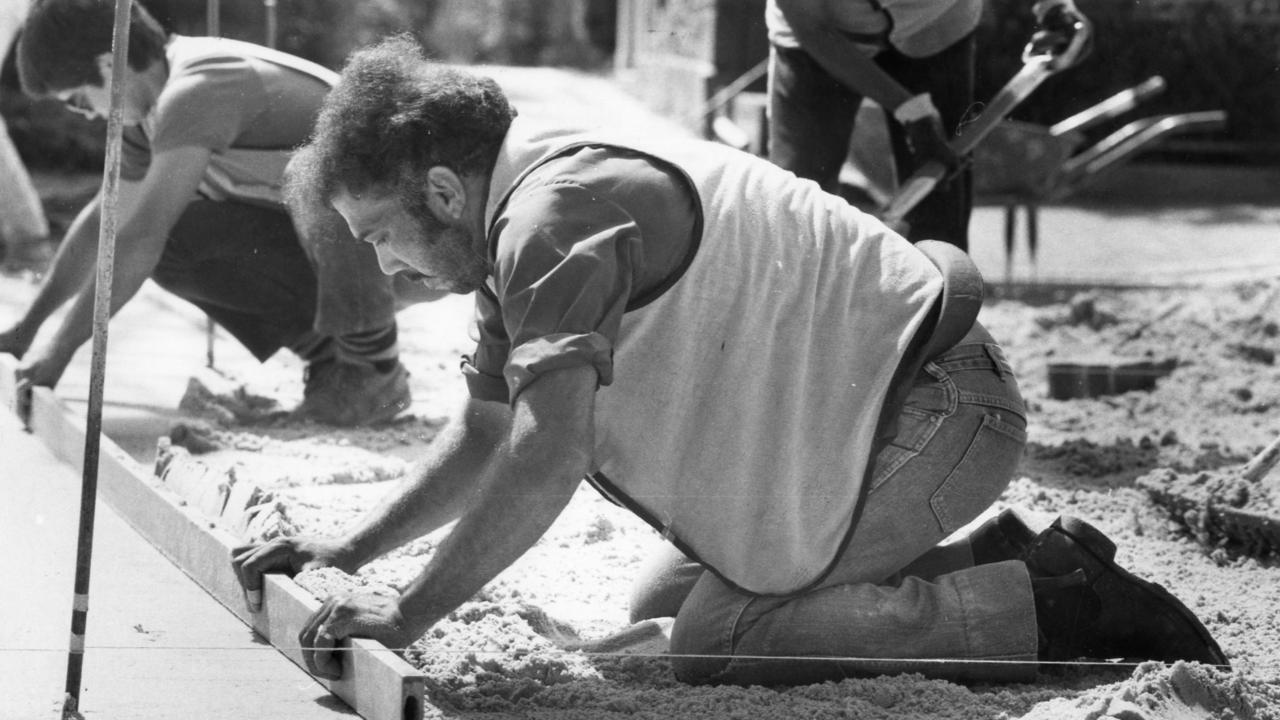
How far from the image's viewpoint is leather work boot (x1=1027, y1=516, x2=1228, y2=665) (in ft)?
8.07

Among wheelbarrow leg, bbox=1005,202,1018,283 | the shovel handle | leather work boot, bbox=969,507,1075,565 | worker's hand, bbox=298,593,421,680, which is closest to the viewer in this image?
worker's hand, bbox=298,593,421,680

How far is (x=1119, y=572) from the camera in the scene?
249 centimetres

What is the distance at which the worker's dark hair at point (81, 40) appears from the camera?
378 cm

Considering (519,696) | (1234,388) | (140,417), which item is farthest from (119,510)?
(1234,388)

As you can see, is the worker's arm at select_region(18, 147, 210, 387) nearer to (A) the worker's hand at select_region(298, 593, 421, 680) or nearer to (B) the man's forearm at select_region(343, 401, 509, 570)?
(B) the man's forearm at select_region(343, 401, 509, 570)

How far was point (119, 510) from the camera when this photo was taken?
3408 mm

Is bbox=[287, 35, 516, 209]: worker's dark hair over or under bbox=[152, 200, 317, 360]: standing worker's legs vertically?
over

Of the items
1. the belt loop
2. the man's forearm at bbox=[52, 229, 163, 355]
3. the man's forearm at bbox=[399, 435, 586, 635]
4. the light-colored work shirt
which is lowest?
the man's forearm at bbox=[52, 229, 163, 355]

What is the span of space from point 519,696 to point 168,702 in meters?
0.49

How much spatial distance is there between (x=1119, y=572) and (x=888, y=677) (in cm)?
39

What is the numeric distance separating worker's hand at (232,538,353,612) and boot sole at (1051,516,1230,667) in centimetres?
108

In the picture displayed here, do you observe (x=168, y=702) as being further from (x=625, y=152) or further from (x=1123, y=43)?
(x=1123, y=43)

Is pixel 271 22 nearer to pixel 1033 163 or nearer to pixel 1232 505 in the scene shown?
pixel 1232 505

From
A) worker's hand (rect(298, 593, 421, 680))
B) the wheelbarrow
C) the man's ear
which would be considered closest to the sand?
worker's hand (rect(298, 593, 421, 680))
